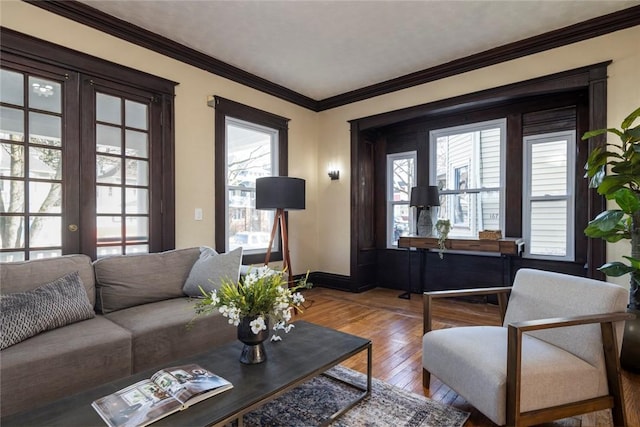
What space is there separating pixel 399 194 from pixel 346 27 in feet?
8.58

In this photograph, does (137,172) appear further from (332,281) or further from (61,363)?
(332,281)

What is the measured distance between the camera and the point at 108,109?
9.91 feet

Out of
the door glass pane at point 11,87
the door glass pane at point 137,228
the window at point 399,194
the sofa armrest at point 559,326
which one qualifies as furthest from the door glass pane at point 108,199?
the window at point 399,194

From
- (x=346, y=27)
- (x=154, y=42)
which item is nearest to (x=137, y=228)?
(x=154, y=42)

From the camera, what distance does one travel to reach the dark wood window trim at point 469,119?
3.06 meters

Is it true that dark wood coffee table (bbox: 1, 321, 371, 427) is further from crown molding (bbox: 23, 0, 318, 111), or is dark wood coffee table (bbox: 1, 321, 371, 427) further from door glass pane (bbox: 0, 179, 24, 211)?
crown molding (bbox: 23, 0, 318, 111)

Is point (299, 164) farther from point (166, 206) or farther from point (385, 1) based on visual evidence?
point (385, 1)

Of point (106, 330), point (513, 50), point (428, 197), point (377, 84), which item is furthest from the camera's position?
point (377, 84)

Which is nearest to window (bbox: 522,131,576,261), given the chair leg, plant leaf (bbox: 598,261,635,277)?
plant leaf (bbox: 598,261,635,277)

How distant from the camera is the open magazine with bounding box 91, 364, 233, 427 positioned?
1194 mm

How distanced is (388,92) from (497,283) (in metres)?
2.90

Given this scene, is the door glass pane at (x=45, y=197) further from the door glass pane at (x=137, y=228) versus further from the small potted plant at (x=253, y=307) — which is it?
the small potted plant at (x=253, y=307)

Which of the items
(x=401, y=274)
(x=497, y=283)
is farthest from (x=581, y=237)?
(x=401, y=274)

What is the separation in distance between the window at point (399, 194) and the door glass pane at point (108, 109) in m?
3.59
